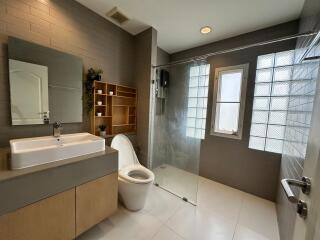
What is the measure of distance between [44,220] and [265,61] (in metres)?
2.97

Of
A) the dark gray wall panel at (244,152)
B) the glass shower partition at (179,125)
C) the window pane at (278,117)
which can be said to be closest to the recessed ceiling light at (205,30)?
the dark gray wall panel at (244,152)

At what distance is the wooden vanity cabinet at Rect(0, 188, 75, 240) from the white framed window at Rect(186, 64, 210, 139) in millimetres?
1717

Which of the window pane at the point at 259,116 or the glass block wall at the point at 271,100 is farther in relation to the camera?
the window pane at the point at 259,116

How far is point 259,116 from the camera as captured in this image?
6.92ft

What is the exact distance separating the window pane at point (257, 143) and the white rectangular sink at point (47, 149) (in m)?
2.07

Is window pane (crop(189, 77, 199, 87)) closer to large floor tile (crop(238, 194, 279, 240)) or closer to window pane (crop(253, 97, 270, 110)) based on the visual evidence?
window pane (crop(253, 97, 270, 110))

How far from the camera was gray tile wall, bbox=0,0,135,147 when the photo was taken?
1.32m

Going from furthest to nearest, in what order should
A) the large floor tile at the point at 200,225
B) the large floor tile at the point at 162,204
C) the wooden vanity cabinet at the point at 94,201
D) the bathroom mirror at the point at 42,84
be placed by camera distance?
1. the large floor tile at the point at 162,204
2. the large floor tile at the point at 200,225
3. the bathroom mirror at the point at 42,84
4. the wooden vanity cabinet at the point at 94,201

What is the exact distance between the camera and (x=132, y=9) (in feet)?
5.87

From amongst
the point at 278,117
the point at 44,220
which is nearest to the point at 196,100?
the point at 278,117

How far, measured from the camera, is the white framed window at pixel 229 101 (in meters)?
2.22

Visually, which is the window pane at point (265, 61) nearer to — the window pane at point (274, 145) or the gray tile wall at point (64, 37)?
the window pane at point (274, 145)

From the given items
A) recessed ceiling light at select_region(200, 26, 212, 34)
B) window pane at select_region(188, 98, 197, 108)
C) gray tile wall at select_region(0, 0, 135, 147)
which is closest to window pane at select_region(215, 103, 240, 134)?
window pane at select_region(188, 98, 197, 108)

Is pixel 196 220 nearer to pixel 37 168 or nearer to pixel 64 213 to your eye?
pixel 64 213
